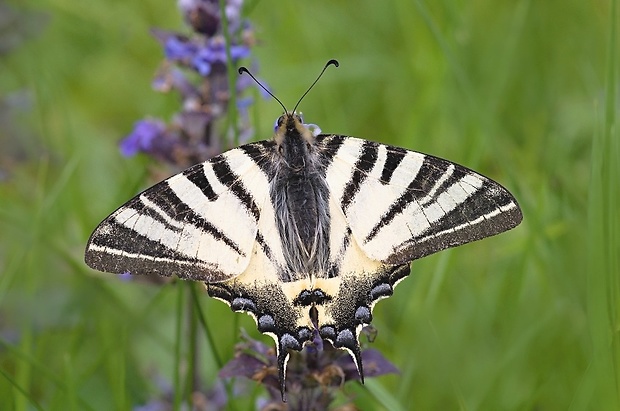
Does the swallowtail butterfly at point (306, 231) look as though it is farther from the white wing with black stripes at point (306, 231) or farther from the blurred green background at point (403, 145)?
the blurred green background at point (403, 145)

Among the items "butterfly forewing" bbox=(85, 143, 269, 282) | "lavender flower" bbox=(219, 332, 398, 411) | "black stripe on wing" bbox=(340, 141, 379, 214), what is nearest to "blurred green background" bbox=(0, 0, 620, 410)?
"lavender flower" bbox=(219, 332, 398, 411)

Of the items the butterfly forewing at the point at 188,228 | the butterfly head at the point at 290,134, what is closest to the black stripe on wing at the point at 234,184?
the butterfly forewing at the point at 188,228

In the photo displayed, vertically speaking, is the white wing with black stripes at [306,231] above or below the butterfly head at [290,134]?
below

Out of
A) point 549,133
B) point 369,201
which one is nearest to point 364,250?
point 369,201

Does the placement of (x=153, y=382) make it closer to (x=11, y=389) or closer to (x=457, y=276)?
(x=11, y=389)

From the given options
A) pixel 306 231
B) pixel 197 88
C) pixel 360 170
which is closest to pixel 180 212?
pixel 306 231

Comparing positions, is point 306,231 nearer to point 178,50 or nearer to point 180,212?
point 180,212

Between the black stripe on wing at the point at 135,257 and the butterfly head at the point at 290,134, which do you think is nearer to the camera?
the black stripe on wing at the point at 135,257
